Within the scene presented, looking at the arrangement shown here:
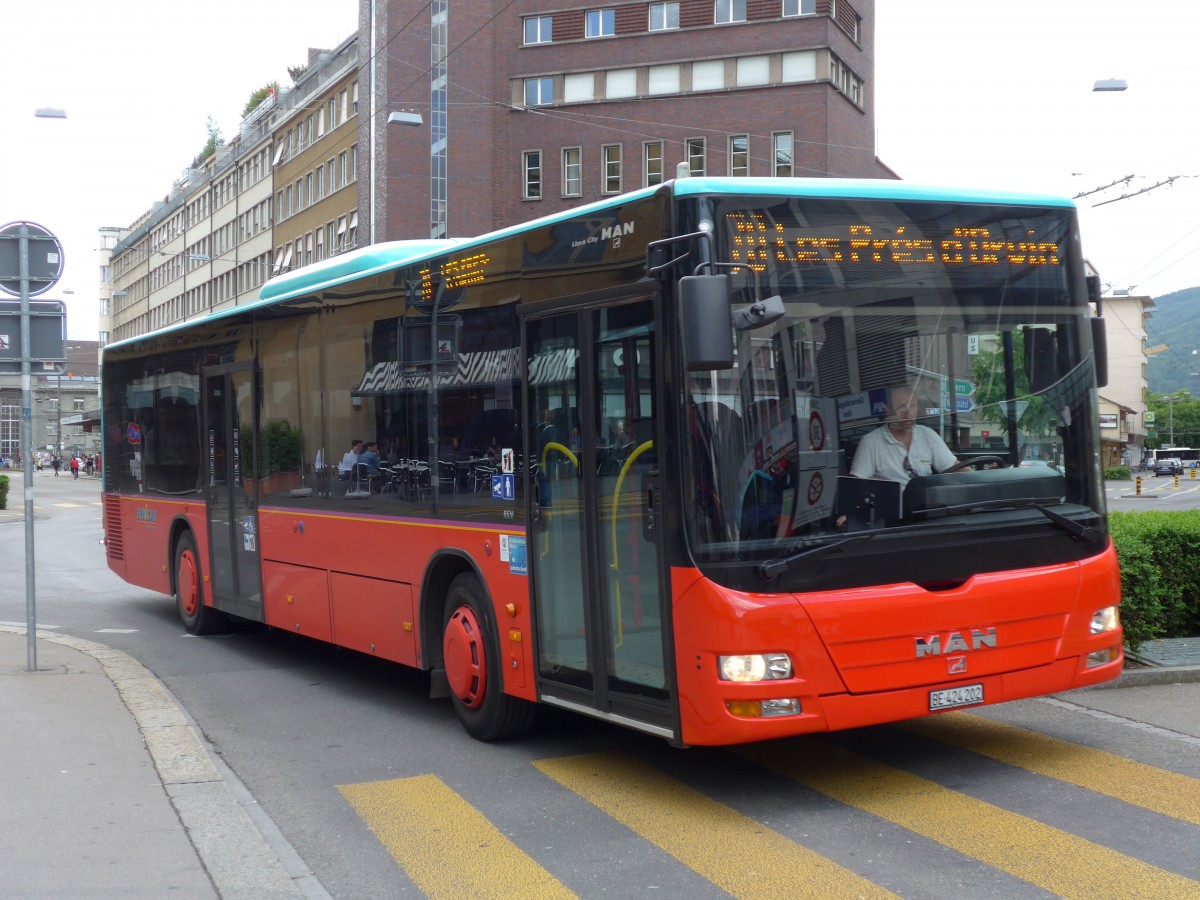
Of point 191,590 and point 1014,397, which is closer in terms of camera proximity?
point 1014,397

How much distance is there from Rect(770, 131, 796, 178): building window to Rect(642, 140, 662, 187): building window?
4577 millimetres

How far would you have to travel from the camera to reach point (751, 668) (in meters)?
6.05

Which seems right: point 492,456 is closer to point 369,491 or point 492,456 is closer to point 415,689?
point 369,491

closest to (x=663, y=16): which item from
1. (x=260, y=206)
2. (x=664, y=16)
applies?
(x=664, y=16)

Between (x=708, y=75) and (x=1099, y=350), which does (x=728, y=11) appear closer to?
(x=708, y=75)

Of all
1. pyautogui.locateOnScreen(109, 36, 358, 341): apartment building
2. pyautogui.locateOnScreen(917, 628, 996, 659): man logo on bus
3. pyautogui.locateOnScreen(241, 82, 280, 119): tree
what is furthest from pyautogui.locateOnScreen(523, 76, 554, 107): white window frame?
pyautogui.locateOnScreen(917, 628, 996, 659): man logo on bus

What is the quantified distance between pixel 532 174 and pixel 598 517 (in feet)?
167

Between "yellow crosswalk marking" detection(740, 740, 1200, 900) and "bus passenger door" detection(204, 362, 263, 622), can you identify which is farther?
"bus passenger door" detection(204, 362, 263, 622)

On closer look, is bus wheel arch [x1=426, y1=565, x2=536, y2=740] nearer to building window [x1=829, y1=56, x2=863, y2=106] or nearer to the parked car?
building window [x1=829, y1=56, x2=863, y2=106]

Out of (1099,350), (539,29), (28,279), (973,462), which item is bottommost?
(973,462)

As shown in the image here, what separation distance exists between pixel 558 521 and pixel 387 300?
8.38 feet

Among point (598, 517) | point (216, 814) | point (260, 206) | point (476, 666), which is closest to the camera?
point (216, 814)

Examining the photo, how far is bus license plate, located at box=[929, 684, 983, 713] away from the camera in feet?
20.9

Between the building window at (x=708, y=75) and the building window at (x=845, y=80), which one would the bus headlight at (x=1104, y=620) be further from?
the building window at (x=708, y=75)
